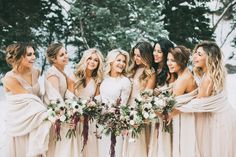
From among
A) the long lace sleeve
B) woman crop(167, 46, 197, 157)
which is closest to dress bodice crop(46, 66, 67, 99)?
the long lace sleeve

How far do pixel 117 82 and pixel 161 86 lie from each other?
54cm

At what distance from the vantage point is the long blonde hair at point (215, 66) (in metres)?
4.78

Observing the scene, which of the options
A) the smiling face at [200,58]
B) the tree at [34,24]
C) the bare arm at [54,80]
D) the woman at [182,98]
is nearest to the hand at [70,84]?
the bare arm at [54,80]

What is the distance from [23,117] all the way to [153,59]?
1.64 meters

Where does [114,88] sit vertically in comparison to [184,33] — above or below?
below

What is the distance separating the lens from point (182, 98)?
16.0ft

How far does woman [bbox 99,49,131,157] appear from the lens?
17.2 feet

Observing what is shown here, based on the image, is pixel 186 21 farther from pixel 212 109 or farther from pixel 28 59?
pixel 28 59

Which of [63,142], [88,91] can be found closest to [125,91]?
[88,91]

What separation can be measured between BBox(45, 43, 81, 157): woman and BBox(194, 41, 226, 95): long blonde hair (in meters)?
1.63

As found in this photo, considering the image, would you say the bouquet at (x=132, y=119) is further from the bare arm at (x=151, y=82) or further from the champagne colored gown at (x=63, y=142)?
the champagne colored gown at (x=63, y=142)

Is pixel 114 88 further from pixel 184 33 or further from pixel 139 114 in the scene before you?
pixel 184 33

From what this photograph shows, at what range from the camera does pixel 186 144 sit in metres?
4.93

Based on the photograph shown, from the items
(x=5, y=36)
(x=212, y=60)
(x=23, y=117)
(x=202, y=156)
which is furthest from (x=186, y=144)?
(x=5, y=36)
